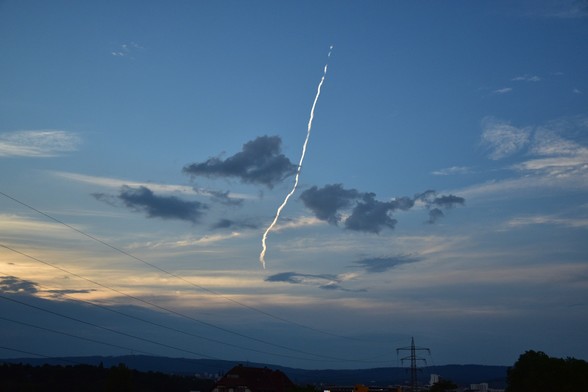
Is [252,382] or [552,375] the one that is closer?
[552,375]

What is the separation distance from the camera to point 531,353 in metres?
191

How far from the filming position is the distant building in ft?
601

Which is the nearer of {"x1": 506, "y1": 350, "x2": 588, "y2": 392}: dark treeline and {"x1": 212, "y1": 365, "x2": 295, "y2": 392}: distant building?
{"x1": 506, "y1": 350, "x2": 588, "y2": 392}: dark treeline

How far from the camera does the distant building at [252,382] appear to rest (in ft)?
601

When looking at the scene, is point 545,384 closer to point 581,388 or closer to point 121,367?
point 581,388

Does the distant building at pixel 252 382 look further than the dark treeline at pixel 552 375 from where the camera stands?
Yes

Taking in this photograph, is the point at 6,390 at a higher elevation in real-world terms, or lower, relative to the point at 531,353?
lower

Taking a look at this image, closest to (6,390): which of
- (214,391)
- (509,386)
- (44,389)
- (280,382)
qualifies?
(44,389)

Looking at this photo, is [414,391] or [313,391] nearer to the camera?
[414,391]

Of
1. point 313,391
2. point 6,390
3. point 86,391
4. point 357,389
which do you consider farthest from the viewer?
point 86,391

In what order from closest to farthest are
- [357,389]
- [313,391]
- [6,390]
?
[357,389] < [313,391] < [6,390]

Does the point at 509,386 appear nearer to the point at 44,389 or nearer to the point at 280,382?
the point at 280,382

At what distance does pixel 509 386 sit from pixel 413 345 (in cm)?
4055

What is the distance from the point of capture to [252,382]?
186625mm
